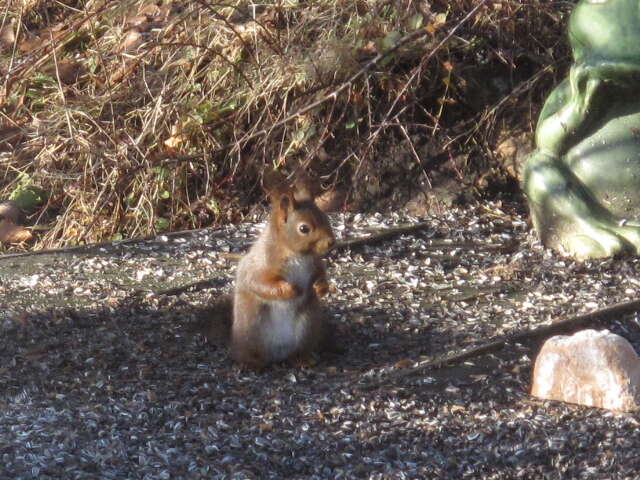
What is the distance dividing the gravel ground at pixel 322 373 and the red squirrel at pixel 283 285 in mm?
106

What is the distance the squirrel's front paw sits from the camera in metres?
4.25

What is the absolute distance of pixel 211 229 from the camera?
6398mm

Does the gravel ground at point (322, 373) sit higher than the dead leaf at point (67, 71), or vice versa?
the dead leaf at point (67, 71)

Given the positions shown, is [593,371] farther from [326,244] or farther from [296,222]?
[296,222]

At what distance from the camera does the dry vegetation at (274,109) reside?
21.9 ft

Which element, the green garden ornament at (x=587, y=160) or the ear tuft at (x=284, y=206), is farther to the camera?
the green garden ornament at (x=587, y=160)

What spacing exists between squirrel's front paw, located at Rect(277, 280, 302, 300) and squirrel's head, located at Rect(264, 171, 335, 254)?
131 millimetres

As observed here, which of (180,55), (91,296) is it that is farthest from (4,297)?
(180,55)

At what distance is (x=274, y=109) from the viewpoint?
6965 millimetres

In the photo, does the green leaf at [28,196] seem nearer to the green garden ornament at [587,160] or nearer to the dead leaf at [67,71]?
the dead leaf at [67,71]

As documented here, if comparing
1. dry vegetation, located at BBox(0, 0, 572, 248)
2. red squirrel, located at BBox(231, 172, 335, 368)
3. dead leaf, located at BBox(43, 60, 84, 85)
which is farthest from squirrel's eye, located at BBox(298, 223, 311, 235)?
dead leaf, located at BBox(43, 60, 84, 85)

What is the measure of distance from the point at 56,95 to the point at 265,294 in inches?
153

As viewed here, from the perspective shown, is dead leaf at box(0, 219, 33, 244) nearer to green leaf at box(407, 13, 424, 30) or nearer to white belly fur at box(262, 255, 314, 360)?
green leaf at box(407, 13, 424, 30)

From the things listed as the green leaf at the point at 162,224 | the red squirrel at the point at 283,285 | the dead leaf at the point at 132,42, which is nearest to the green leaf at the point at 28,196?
the green leaf at the point at 162,224
